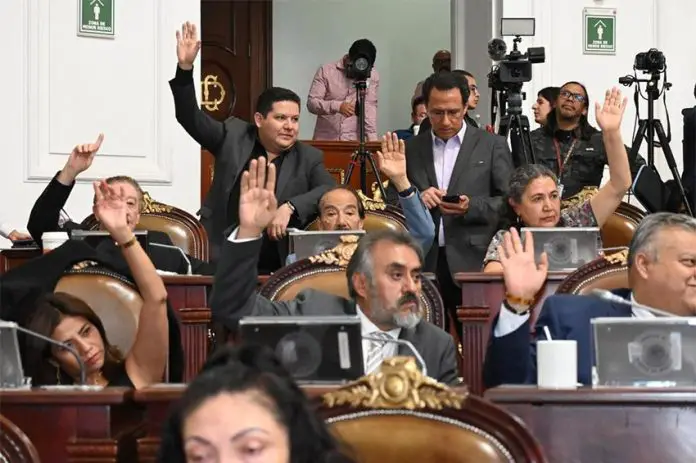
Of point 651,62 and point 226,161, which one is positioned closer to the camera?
point 226,161

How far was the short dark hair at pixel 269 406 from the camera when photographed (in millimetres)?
1700

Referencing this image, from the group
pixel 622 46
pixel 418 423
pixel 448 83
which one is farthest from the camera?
pixel 622 46

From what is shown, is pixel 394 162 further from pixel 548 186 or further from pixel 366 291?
pixel 366 291

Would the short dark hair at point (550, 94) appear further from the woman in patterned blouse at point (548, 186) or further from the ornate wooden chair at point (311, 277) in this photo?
the ornate wooden chair at point (311, 277)

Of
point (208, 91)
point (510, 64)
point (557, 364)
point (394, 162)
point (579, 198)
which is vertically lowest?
point (557, 364)

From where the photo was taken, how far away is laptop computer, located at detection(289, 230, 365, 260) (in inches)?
179

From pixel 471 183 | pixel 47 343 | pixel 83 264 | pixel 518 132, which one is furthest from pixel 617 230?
pixel 47 343

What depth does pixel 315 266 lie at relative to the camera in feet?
13.3

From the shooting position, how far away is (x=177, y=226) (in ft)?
18.4

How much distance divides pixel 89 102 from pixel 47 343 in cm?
463

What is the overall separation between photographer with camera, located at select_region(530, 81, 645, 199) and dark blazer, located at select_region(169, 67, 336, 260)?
1.37 meters

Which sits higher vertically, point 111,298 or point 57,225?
point 57,225

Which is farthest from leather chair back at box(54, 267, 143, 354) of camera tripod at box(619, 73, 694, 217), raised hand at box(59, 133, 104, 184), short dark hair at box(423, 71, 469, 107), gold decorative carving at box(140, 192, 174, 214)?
camera tripod at box(619, 73, 694, 217)

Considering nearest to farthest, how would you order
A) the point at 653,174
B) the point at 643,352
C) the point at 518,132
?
the point at 643,352, the point at 518,132, the point at 653,174
